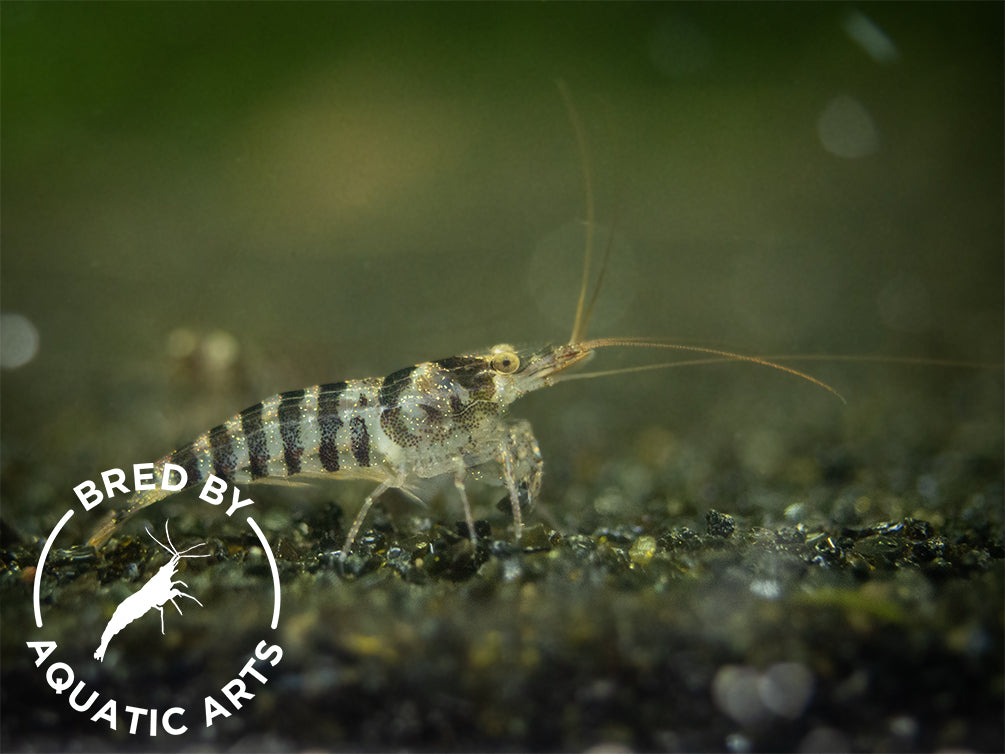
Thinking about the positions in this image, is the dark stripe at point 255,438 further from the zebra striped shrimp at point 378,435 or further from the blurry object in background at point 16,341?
the blurry object in background at point 16,341

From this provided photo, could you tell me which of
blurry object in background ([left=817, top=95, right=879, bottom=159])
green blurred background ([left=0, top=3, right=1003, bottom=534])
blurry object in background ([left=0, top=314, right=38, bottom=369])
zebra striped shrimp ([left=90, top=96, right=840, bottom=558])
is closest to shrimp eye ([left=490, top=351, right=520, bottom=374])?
zebra striped shrimp ([left=90, top=96, right=840, bottom=558])

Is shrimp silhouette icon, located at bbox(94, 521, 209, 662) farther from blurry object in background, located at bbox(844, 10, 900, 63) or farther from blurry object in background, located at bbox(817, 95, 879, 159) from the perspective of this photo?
blurry object in background, located at bbox(817, 95, 879, 159)

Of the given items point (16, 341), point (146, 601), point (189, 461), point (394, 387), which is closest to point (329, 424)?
point (394, 387)

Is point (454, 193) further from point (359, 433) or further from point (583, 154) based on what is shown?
point (359, 433)

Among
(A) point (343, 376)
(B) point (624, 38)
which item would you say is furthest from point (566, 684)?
(B) point (624, 38)

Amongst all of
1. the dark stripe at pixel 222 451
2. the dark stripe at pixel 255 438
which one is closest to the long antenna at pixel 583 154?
the dark stripe at pixel 255 438

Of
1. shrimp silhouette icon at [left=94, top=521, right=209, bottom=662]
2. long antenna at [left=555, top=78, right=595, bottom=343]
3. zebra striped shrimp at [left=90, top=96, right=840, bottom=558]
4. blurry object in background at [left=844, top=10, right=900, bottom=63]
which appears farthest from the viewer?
long antenna at [left=555, top=78, right=595, bottom=343]
